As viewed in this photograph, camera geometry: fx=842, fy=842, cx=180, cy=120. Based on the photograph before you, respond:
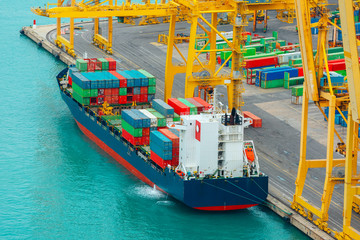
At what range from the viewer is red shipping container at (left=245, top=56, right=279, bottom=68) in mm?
128125

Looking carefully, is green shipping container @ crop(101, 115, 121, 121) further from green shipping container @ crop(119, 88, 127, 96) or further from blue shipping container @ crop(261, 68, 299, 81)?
blue shipping container @ crop(261, 68, 299, 81)

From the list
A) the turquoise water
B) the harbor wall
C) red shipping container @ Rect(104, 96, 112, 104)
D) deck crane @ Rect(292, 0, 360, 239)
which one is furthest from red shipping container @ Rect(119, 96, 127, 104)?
deck crane @ Rect(292, 0, 360, 239)

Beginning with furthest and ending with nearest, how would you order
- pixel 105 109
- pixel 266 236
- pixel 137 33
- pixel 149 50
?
pixel 137 33, pixel 149 50, pixel 105 109, pixel 266 236

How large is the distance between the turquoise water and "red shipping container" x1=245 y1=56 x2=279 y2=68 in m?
30.1

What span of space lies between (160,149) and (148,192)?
5.81 meters

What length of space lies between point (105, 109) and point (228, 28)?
205ft

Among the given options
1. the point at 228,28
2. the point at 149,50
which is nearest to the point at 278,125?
the point at 149,50

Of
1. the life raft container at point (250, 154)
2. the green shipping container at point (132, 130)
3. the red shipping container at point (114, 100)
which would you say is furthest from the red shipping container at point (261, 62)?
the life raft container at point (250, 154)

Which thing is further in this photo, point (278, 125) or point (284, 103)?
point (284, 103)

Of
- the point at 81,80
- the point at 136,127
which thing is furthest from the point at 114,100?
the point at 136,127

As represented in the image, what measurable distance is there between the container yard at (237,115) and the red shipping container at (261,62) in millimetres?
191

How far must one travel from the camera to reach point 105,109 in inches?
4070

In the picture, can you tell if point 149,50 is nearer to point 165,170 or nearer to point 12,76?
point 12,76

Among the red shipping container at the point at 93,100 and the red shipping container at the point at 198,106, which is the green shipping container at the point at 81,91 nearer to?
the red shipping container at the point at 93,100
